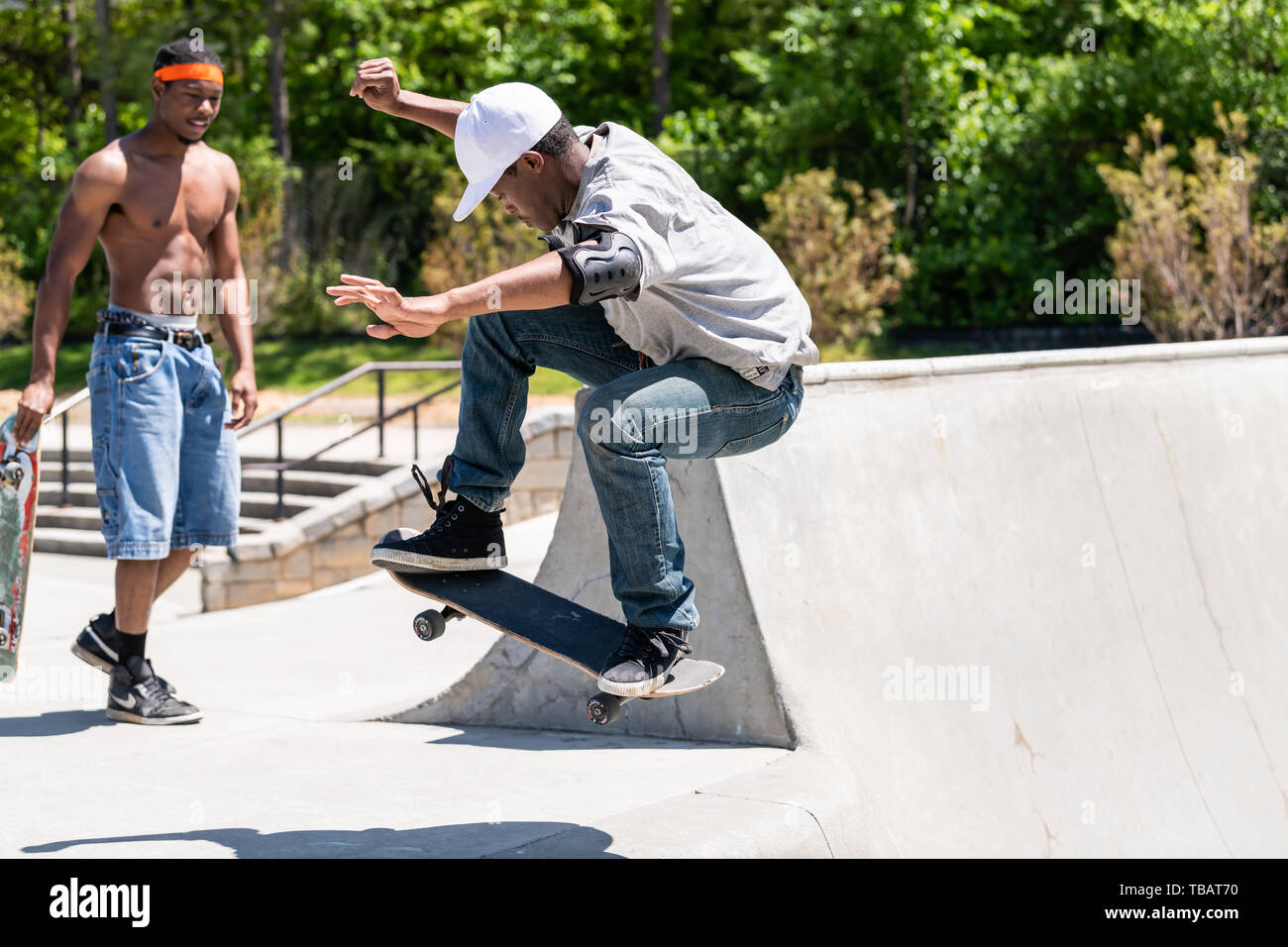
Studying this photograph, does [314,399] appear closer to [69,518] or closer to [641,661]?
[69,518]

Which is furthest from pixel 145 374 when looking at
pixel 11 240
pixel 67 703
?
pixel 11 240

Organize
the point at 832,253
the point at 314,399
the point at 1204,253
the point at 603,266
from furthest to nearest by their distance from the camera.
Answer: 1. the point at 832,253
2. the point at 1204,253
3. the point at 314,399
4. the point at 603,266

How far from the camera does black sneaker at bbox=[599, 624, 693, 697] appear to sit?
10.5ft

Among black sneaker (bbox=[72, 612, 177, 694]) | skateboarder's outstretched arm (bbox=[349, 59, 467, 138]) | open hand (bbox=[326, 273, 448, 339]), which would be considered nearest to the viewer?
open hand (bbox=[326, 273, 448, 339])

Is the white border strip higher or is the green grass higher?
the white border strip

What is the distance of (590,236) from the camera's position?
2.85 meters

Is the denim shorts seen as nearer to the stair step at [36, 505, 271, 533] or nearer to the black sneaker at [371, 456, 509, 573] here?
the black sneaker at [371, 456, 509, 573]

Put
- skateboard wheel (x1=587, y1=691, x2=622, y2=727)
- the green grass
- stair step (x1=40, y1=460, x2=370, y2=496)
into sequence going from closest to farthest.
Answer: skateboard wheel (x1=587, y1=691, x2=622, y2=727) → stair step (x1=40, y1=460, x2=370, y2=496) → the green grass

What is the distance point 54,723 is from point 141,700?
13.6 inches

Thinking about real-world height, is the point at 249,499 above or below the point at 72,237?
A: below

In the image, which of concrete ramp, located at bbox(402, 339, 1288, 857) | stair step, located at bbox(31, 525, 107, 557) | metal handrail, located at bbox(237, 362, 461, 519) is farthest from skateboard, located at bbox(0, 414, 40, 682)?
stair step, located at bbox(31, 525, 107, 557)

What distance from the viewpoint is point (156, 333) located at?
4.86 meters

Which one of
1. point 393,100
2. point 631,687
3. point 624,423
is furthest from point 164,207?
point 631,687
